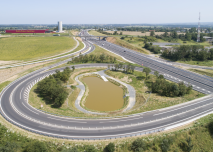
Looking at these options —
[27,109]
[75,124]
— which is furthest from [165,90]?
[27,109]

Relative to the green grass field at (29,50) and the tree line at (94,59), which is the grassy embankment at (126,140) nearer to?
the tree line at (94,59)

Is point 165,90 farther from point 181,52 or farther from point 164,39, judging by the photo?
point 164,39

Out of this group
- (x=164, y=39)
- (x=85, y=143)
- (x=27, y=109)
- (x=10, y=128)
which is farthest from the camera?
(x=164, y=39)

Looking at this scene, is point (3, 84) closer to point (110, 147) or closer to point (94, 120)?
point (94, 120)

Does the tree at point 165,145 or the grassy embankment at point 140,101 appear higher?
the grassy embankment at point 140,101

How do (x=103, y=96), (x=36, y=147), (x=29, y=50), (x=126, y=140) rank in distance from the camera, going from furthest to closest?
(x=29, y=50) → (x=103, y=96) → (x=126, y=140) → (x=36, y=147)

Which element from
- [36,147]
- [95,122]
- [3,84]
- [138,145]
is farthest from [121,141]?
[3,84]

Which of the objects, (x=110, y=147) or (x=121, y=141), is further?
(x=121, y=141)

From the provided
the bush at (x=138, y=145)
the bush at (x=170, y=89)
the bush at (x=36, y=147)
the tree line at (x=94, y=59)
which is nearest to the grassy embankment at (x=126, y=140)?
the bush at (x=138, y=145)
